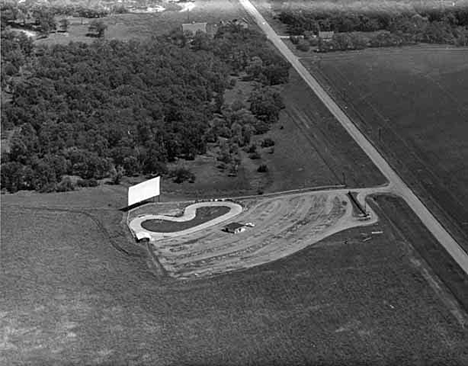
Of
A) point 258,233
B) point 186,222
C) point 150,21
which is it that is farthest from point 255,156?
point 150,21

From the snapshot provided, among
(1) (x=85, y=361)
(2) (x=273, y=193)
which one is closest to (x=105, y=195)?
(2) (x=273, y=193)

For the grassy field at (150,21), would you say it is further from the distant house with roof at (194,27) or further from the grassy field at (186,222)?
the grassy field at (186,222)

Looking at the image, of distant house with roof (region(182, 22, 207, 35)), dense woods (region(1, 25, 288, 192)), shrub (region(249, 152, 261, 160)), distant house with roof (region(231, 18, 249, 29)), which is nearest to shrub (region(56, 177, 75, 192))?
dense woods (region(1, 25, 288, 192))

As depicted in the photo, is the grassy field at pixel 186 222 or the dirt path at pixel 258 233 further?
the grassy field at pixel 186 222

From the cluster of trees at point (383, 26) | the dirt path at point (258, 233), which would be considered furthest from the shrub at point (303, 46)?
the dirt path at point (258, 233)

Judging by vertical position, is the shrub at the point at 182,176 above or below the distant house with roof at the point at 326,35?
below

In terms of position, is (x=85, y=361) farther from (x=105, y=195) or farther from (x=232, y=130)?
(x=232, y=130)
